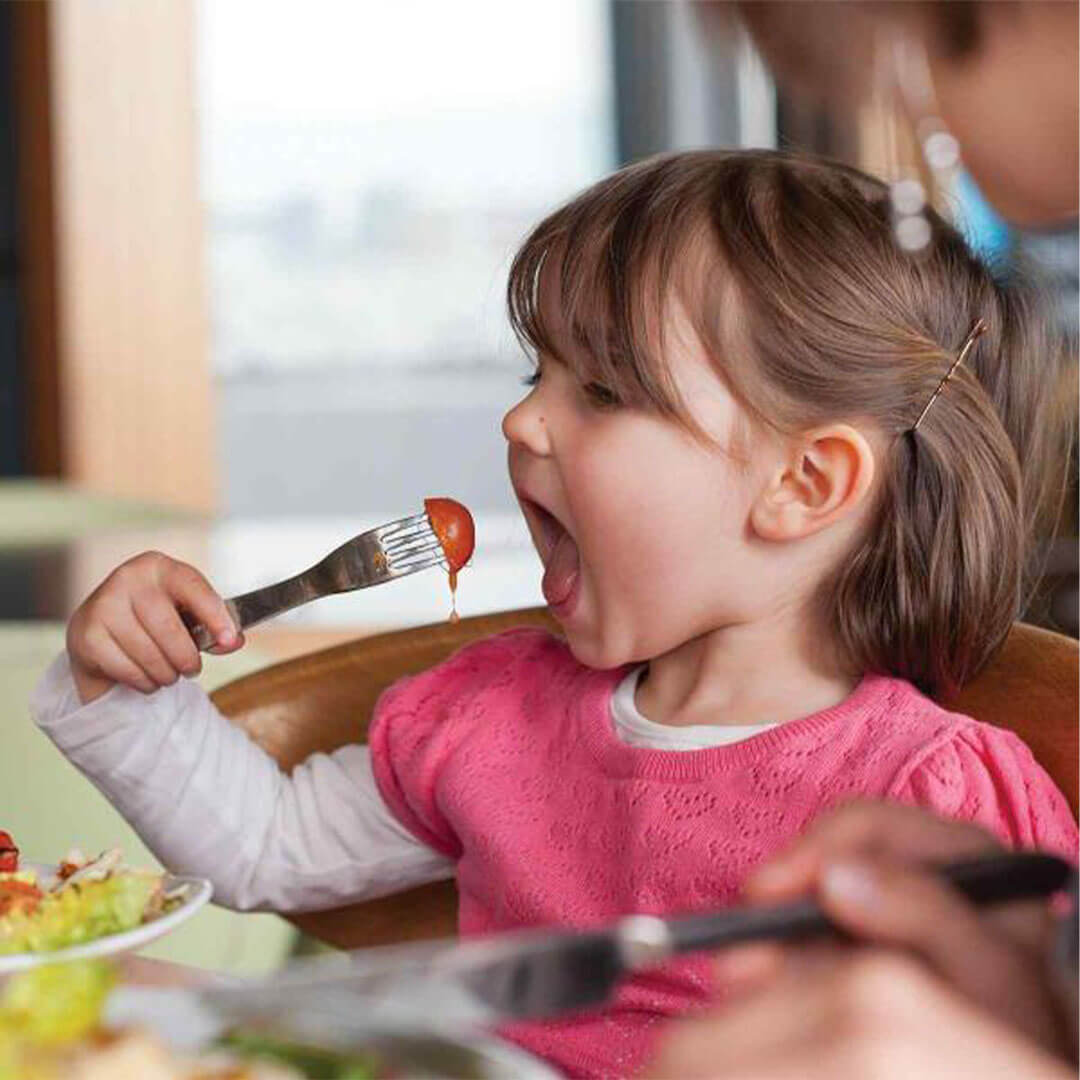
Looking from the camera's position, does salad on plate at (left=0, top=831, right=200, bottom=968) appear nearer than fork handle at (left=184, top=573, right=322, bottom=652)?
Yes

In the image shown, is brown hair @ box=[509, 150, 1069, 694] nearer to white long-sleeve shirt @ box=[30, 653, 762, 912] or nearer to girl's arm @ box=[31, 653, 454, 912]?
white long-sleeve shirt @ box=[30, 653, 762, 912]

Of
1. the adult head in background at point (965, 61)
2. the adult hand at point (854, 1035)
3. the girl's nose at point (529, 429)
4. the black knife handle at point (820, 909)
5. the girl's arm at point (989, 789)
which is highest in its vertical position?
the adult head in background at point (965, 61)

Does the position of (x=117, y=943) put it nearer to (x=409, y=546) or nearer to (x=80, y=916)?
(x=80, y=916)

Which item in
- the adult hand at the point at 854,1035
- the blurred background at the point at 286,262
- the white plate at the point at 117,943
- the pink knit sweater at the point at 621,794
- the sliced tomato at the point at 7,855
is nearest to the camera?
the adult hand at the point at 854,1035

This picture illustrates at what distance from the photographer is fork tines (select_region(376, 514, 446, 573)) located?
113 centimetres

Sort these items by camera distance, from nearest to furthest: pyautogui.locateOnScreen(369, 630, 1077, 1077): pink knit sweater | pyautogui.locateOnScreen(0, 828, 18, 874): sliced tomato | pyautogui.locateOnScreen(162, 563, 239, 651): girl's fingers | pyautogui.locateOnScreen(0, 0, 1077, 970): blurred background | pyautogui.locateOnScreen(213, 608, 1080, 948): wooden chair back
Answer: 1. pyautogui.locateOnScreen(0, 828, 18, 874): sliced tomato
2. pyautogui.locateOnScreen(369, 630, 1077, 1077): pink knit sweater
3. pyautogui.locateOnScreen(162, 563, 239, 651): girl's fingers
4. pyautogui.locateOnScreen(213, 608, 1080, 948): wooden chair back
5. pyautogui.locateOnScreen(0, 0, 1077, 970): blurred background

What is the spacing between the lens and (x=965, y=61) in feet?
1.94

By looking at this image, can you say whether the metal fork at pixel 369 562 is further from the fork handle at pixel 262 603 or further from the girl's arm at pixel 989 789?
the girl's arm at pixel 989 789

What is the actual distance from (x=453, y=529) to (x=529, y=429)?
7 centimetres

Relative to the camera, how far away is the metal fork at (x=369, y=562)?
44.5 inches

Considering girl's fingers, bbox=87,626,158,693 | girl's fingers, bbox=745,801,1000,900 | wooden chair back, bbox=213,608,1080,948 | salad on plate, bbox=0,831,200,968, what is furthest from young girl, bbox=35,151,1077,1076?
girl's fingers, bbox=745,801,1000,900

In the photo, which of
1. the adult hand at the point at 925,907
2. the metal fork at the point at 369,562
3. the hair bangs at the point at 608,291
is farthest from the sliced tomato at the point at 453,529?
the adult hand at the point at 925,907

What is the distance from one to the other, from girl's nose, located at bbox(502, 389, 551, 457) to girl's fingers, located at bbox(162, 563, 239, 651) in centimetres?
19

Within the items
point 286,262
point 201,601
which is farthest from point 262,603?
point 286,262
